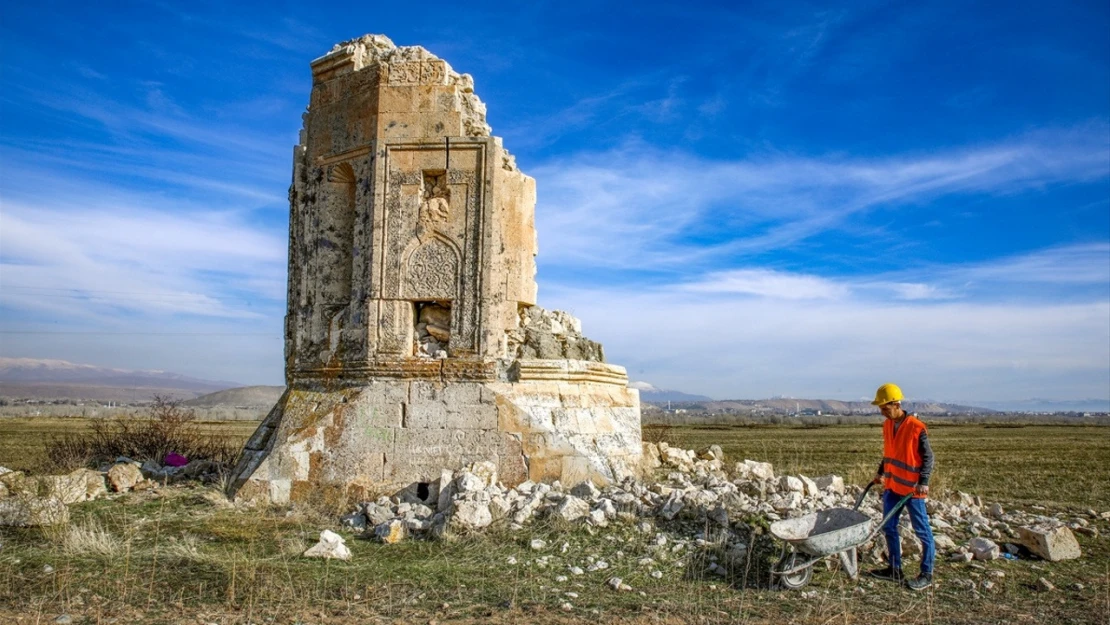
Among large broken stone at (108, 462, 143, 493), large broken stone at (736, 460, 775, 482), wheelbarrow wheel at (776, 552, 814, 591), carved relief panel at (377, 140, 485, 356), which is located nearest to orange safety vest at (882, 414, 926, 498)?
wheelbarrow wheel at (776, 552, 814, 591)

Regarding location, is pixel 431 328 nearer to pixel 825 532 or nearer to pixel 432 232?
pixel 432 232

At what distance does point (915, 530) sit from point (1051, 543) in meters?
1.68

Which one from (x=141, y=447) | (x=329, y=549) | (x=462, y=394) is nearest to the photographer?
(x=329, y=549)

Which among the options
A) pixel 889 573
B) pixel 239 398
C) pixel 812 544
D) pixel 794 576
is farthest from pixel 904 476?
pixel 239 398

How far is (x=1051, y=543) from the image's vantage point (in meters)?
6.81

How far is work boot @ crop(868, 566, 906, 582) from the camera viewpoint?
612cm

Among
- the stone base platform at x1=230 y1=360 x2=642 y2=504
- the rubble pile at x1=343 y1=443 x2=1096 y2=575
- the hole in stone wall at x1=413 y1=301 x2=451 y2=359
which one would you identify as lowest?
the rubble pile at x1=343 y1=443 x2=1096 y2=575

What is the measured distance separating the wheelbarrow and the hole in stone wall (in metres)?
4.40

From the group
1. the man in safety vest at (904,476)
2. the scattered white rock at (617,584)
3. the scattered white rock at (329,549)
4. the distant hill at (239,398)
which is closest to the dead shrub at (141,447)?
the scattered white rock at (329,549)

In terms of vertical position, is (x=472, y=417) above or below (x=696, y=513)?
above

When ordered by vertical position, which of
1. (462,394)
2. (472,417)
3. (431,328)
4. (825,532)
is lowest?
(825,532)

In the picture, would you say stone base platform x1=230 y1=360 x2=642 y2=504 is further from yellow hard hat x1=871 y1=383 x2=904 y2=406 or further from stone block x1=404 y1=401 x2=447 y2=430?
yellow hard hat x1=871 y1=383 x2=904 y2=406

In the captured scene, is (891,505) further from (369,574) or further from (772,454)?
(772,454)

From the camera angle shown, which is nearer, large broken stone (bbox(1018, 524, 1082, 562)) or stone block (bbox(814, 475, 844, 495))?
large broken stone (bbox(1018, 524, 1082, 562))
